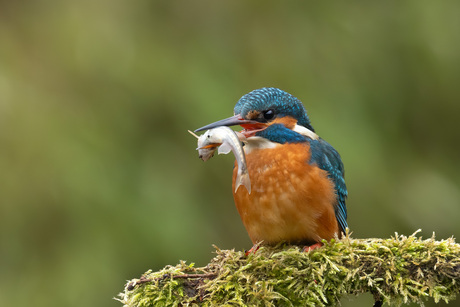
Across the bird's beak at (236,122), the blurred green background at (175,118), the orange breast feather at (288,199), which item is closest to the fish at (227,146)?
the bird's beak at (236,122)

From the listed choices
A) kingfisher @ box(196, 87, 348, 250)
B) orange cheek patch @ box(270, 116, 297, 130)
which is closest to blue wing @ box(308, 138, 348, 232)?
kingfisher @ box(196, 87, 348, 250)

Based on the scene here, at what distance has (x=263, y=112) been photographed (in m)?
3.02

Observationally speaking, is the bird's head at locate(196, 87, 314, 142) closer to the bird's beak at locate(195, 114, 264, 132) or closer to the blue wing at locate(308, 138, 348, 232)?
the bird's beak at locate(195, 114, 264, 132)

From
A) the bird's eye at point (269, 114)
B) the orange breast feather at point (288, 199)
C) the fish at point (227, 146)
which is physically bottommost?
the orange breast feather at point (288, 199)

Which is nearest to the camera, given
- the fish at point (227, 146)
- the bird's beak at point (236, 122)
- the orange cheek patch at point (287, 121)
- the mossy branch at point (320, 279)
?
the mossy branch at point (320, 279)

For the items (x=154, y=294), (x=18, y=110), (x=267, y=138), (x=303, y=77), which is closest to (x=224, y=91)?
(x=303, y=77)

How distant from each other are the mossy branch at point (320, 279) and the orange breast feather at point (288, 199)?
1.32ft

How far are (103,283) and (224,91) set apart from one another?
1.65 metres

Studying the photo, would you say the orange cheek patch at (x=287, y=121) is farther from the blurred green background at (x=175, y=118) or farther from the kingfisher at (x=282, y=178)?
the blurred green background at (x=175, y=118)

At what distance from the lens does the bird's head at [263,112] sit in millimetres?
2951

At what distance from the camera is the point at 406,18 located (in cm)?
497

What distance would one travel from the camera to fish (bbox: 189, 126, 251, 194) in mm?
2605

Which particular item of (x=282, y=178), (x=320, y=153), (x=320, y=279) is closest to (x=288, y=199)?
(x=282, y=178)

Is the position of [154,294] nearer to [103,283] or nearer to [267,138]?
[267,138]
